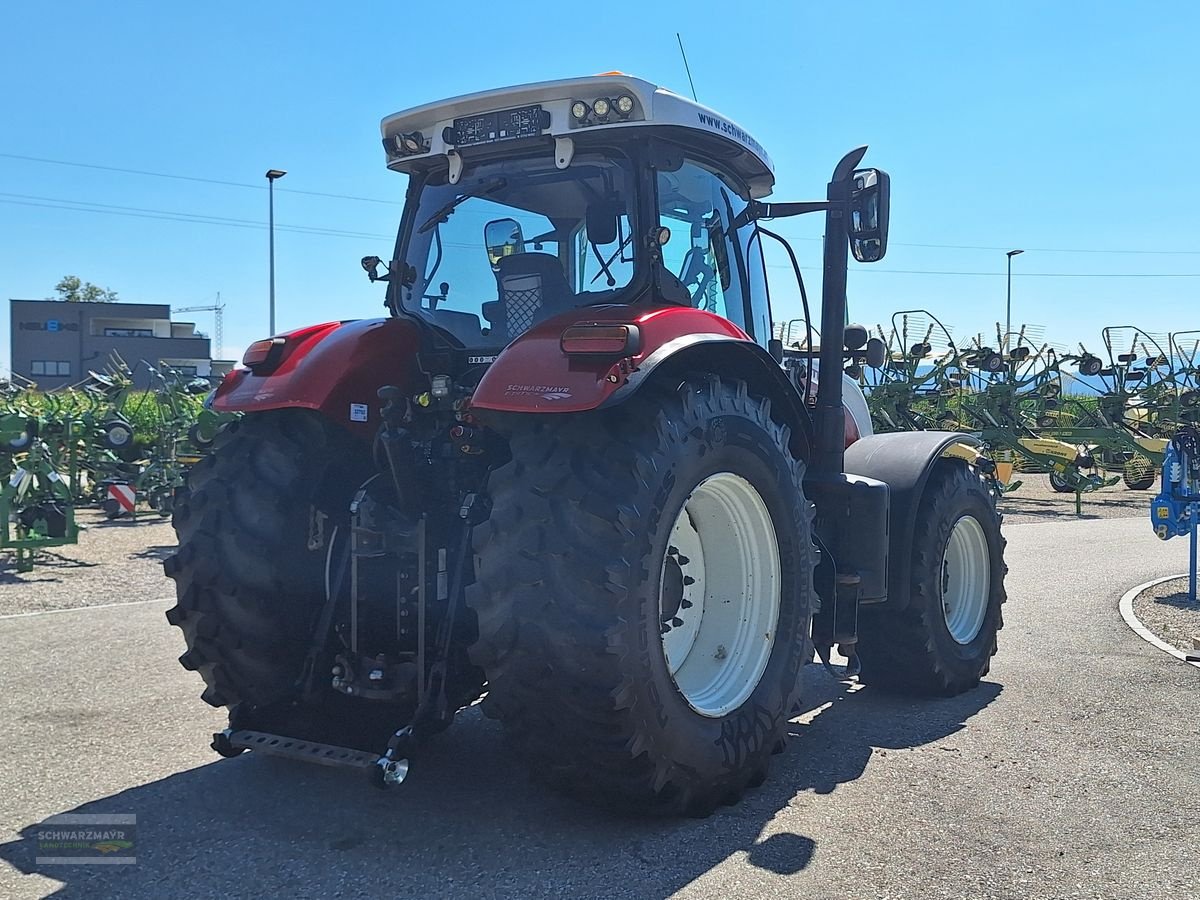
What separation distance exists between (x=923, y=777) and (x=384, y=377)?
268 cm

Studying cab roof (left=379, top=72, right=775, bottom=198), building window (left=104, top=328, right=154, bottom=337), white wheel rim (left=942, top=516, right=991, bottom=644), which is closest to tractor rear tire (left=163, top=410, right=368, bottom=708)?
cab roof (left=379, top=72, right=775, bottom=198)

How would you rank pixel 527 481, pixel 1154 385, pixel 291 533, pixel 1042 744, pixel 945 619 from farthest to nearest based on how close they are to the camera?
pixel 1154 385
pixel 945 619
pixel 1042 744
pixel 291 533
pixel 527 481

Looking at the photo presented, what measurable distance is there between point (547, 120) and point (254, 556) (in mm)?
1973

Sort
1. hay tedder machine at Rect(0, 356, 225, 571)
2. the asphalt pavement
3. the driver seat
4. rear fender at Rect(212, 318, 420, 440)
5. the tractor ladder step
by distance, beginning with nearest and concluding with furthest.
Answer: the asphalt pavement, the tractor ladder step, rear fender at Rect(212, 318, 420, 440), the driver seat, hay tedder machine at Rect(0, 356, 225, 571)

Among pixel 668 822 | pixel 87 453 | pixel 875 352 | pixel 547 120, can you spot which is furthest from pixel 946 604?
pixel 87 453

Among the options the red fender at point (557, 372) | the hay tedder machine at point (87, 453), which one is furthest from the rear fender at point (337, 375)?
the hay tedder machine at point (87, 453)

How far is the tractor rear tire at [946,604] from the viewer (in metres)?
5.10

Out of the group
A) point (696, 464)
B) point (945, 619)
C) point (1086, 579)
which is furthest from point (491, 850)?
point (1086, 579)

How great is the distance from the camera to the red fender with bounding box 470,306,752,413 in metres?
3.17

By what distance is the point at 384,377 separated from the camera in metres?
4.18

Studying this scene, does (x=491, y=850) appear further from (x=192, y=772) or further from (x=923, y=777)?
(x=923, y=777)

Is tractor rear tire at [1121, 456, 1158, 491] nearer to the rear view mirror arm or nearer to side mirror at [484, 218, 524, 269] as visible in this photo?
the rear view mirror arm

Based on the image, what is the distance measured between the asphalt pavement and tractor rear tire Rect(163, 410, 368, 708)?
46 centimetres

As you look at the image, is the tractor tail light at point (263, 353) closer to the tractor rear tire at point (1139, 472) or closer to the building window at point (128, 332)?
the tractor rear tire at point (1139, 472)
